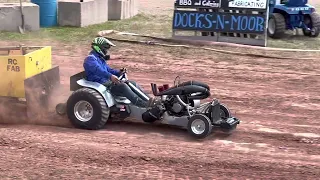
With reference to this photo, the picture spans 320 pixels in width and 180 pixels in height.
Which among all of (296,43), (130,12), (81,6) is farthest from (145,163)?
(130,12)

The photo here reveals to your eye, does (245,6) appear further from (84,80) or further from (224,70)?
(84,80)

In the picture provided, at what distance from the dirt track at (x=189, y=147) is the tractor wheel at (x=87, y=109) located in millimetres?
137

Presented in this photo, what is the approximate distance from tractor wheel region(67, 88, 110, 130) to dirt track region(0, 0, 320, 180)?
137 millimetres

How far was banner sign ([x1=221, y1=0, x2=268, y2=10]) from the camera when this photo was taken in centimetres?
1594

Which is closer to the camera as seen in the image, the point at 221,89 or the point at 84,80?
the point at 84,80

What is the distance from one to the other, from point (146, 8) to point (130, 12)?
454cm

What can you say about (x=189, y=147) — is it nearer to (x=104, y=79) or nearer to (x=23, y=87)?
(x=104, y=79)

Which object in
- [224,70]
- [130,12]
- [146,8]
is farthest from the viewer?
[146,8]

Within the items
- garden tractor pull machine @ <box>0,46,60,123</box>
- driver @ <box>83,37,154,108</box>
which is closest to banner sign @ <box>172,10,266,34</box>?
garden tractor pull machine @ <box>0,46,60,123</box>

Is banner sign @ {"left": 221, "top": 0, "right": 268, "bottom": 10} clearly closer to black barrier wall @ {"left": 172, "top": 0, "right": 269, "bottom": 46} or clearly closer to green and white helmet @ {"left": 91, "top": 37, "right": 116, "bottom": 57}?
black barrier wall @ {"left": 172, "top": 0, "right": 269, "bottom": 46}

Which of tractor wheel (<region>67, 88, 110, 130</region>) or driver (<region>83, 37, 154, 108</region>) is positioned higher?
driver (<region>83, 37, 154, 108</region>)

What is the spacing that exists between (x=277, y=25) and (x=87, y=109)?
11032 mm

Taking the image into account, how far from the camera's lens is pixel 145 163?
6.55 meters

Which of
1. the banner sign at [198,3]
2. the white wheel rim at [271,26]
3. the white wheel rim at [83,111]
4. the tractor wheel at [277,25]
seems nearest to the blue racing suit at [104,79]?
the white wheel rim at [83,111]
